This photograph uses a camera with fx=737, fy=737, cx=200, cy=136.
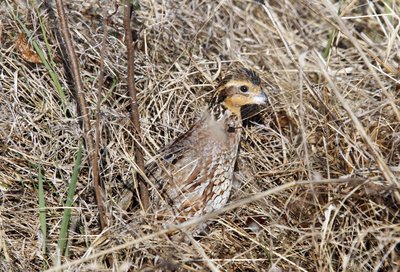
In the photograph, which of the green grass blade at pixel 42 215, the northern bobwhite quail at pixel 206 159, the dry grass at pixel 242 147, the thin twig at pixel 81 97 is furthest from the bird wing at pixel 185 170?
the green grass blade at pixel 42 215

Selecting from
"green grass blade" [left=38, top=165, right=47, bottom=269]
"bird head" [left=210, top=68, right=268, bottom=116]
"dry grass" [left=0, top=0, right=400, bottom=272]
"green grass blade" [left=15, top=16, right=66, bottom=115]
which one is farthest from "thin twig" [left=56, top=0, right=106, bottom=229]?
"bird head" [left=210, top=68, right=268, bottom=116]

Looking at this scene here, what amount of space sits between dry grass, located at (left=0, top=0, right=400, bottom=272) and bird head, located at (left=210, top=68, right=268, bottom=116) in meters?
0.22

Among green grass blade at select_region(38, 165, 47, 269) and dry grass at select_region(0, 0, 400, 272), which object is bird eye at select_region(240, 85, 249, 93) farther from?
green grass blade at select_region(38, 165, 47, 269)

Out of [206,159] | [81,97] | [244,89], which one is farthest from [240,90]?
[81,97]

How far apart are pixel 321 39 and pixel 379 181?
1804 millimetres

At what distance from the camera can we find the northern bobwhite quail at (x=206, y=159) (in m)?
3.29

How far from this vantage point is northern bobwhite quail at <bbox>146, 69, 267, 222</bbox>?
10.8 feet

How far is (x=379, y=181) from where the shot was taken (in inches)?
119

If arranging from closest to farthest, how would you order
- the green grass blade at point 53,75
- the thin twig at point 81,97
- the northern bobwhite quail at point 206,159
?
the thin twig at point 81,97 < the northern bobwhite quail at point 206,159 < the green grass blade at point 53,75

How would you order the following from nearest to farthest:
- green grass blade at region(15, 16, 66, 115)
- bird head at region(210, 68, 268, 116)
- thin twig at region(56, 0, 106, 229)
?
thin twig at region(56, 0, 106, 229) → bird head at region(210, 68, 268, 116) → green grass blade at region(15, 16, 66, 115)

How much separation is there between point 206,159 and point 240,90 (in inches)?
14.5

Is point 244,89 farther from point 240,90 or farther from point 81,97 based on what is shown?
point 81,97

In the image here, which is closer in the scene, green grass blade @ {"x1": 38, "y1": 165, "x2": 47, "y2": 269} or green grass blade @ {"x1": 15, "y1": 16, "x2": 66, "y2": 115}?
green grass blade @ {"x1": 38, "y1": 165, "x2": 47, "y2": 269}

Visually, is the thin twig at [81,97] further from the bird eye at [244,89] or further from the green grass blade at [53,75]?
the bird eye at [244,89]
